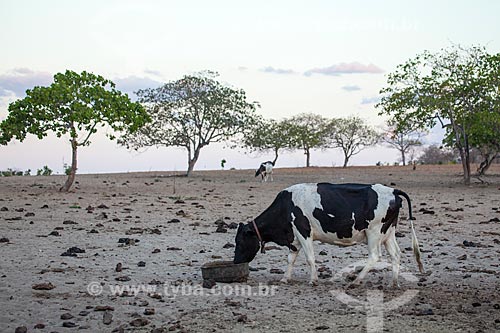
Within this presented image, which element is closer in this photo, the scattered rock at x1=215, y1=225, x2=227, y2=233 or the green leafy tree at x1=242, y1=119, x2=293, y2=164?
the scattered rock at x1=215, y1=225, x2=227, y2=233

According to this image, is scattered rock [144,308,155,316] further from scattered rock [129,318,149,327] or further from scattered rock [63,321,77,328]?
scattered rock [63,321,77,328]

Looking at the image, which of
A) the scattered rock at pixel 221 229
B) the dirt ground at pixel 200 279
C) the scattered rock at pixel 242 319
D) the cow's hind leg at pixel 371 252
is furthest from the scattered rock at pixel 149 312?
the scattered rock at pixel 221 229

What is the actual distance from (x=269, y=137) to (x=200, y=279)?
4376 cm

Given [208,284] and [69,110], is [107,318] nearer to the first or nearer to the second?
[208,284]

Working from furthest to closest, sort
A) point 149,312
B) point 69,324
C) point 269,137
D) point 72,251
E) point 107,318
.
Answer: point 269,137
point 72,251
point 149,312
point 107,318
point 69,324

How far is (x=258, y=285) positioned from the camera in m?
11.2

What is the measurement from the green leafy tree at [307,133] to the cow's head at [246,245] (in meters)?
49.4

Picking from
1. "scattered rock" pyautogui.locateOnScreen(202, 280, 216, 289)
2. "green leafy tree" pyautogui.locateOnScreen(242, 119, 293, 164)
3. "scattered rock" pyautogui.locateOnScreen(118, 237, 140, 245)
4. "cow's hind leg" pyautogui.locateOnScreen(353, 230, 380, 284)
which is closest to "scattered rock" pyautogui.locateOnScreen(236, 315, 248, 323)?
"scattered rock" pyautogui.locateOnScreen(202, 280, 216, 289)

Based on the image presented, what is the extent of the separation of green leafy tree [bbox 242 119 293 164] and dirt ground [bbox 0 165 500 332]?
1118 inches

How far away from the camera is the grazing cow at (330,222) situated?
1139 cm

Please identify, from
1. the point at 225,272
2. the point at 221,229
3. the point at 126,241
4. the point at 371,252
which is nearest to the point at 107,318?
the point at 225,272

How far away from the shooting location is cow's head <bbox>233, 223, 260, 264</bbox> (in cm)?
1194

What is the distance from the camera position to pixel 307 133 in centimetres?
6506

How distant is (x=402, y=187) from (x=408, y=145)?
150 feet
